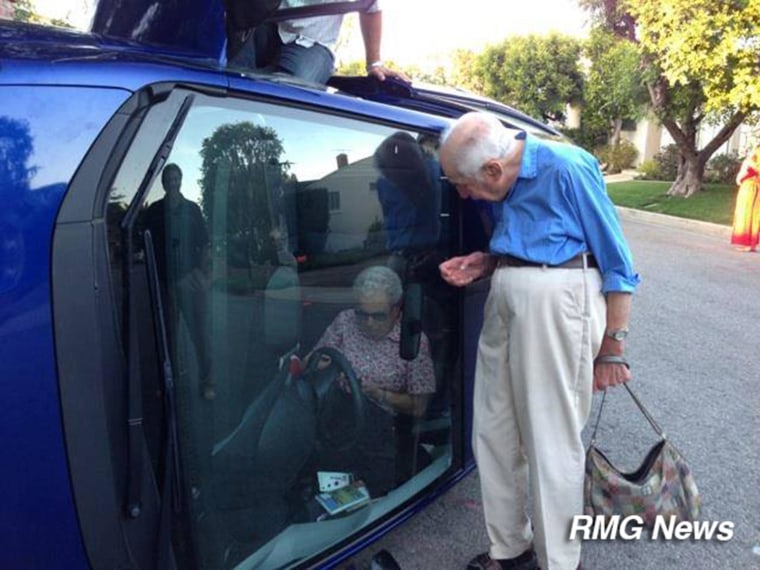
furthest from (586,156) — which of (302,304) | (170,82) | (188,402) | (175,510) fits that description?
(175,510)

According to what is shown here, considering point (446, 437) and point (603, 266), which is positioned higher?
point (603, 266)

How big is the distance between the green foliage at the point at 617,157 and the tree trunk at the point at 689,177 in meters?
9.49

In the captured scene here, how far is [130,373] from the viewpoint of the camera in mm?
1384

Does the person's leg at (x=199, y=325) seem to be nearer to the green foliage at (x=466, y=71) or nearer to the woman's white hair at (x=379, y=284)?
the woman's white hair at (x=379, y=284)

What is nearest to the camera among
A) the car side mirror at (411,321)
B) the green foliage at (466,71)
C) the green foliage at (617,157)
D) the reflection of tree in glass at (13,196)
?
the reflection of tree in glass at (13,196)

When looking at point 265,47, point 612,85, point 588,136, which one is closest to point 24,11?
point 265,47

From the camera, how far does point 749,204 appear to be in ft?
29.7

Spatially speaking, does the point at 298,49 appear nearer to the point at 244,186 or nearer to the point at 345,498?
the point at 244,186

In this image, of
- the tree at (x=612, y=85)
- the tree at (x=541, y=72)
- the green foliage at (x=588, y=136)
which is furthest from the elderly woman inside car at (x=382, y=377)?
the green foliage at (x=588, y=136)

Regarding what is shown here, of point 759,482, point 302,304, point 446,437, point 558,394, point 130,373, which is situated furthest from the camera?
point 759,482

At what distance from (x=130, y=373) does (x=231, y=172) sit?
1.89ft

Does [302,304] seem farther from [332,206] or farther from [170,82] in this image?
[170,82]

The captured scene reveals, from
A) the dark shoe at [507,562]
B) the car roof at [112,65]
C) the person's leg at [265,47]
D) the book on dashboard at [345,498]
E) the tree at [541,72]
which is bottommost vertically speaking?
the dark shoe at [507,562]

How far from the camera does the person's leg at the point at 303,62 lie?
7.98 feet
